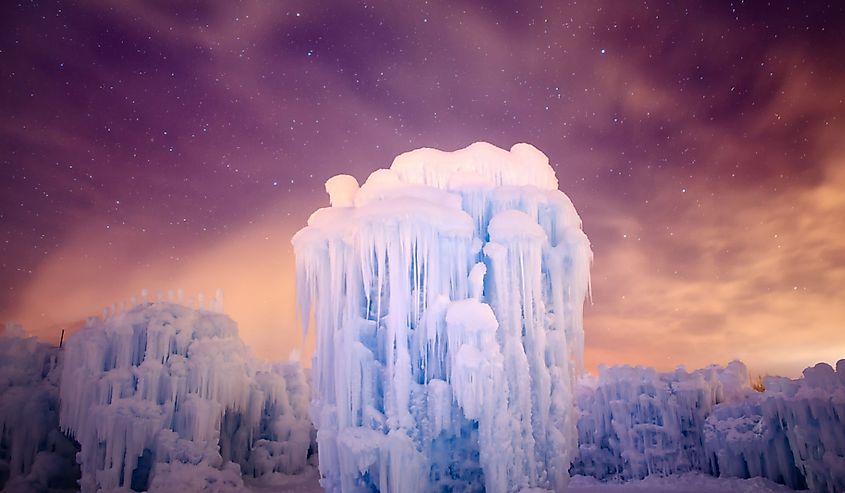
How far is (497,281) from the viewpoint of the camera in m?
14.8

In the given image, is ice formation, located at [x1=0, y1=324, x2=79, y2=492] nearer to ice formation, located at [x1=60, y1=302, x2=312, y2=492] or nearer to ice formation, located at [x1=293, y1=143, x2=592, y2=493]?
ice formation, located at [x1=60, y1=302, x2=312, y2=492]

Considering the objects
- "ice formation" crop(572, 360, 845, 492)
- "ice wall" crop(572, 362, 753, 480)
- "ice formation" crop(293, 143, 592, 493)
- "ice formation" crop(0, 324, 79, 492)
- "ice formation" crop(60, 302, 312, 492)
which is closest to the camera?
"ice formation" crop(293, 143, 592, 493)

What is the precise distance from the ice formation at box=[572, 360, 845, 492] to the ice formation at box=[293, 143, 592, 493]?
1080cm

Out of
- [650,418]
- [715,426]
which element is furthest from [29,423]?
[715,426]

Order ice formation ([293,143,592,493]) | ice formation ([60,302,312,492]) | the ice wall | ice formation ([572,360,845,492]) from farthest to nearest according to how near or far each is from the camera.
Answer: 1. the ice wall
2. ice formation ([572,360,845,492])
3. ice formation ([60,302,312,492])
4. ice formation ([293,143,592,493])

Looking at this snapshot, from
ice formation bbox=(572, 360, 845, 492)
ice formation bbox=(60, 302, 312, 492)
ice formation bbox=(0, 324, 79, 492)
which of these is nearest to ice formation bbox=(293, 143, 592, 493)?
ice formation bbox=(60, 302, 312, 492)

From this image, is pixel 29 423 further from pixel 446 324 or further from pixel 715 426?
pixel 715 426

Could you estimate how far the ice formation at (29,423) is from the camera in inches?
775

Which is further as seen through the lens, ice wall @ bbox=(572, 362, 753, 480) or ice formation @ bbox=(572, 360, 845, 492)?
ice wall @ bbox=(572, 362, 753, 480)

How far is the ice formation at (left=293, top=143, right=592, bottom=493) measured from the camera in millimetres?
13367

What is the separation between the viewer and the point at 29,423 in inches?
795

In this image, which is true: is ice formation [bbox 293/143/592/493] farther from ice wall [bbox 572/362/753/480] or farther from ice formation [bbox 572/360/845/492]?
ice wall [bbox 572/362/753/480]

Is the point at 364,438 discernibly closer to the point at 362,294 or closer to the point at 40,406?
the point at 362,294

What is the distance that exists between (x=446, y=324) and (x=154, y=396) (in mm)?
11952
